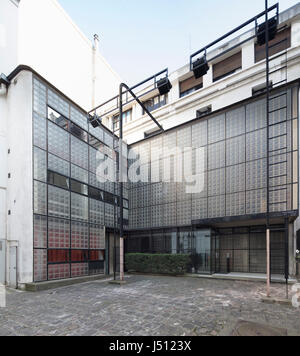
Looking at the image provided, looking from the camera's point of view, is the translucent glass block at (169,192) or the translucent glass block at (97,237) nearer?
the translucent glass block at (97,237)

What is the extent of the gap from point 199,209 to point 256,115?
22.6 ft

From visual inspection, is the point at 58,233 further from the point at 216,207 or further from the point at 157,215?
the point at 216,207

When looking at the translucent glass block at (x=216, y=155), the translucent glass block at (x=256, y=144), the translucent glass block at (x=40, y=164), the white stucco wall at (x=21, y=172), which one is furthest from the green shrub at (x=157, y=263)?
the translucent glass block at (x=40, y=164)

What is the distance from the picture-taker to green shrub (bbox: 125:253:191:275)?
14664 millimetres

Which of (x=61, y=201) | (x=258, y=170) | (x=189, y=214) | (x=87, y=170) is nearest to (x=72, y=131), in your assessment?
(x=87, y=170)

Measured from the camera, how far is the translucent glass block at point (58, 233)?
1147 centimetres

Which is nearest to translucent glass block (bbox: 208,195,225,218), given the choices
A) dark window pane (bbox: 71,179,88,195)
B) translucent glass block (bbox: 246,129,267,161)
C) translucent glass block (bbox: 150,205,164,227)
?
translucent glass block (bbox: 246,129,267,161)

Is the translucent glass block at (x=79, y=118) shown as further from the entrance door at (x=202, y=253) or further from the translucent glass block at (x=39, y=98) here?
the entrance door at (x=202, y=253)

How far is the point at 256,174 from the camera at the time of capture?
13320mm

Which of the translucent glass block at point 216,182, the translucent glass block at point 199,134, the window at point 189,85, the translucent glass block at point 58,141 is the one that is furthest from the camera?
the window at point 189,85

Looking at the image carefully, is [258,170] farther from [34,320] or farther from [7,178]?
[7,178]

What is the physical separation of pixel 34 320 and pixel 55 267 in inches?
221

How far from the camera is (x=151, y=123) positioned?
71.0 ft

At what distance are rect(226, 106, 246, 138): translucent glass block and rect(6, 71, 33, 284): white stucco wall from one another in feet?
38.3
